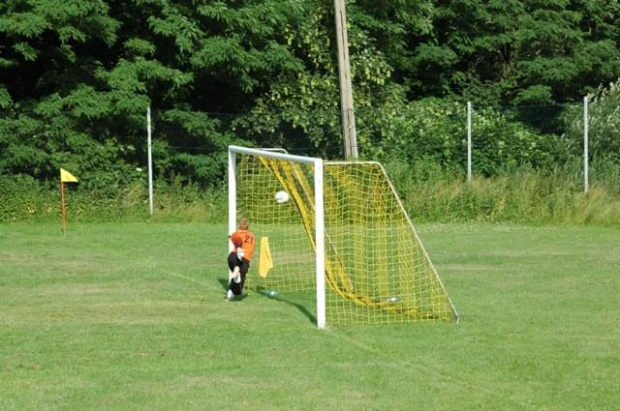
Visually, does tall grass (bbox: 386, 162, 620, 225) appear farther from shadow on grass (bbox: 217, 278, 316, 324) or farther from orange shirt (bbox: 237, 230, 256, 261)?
orange shirt (bbox: 237, 230, 256, 261)

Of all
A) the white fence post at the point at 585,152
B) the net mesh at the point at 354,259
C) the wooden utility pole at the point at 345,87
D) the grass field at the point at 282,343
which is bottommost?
the grass field at the point at 282,343

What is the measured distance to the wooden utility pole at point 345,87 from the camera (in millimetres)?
26109

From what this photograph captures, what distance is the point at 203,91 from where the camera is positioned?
28.7 meters

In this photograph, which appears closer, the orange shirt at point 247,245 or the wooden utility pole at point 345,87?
the orange shirt at point 247,245

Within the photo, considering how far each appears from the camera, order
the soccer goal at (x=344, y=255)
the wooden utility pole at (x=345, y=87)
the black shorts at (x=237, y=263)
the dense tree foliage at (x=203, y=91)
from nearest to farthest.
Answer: the soccer goal at (x=344, y=255)
the black shorts at (x=237, y=263)
the dense tree foliage at (x=203, y=91)
the wooden utility pole at (x=345, y=87)

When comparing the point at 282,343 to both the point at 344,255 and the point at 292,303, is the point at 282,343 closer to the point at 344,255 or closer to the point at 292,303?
the point at 292,303

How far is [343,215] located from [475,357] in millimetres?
6296

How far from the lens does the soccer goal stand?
12.3 meters

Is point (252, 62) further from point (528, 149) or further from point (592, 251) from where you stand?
point (592, 251)

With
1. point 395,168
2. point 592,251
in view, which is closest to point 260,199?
point 592,251

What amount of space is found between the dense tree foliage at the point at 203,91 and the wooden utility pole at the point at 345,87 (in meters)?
0.67

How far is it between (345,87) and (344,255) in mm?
11053

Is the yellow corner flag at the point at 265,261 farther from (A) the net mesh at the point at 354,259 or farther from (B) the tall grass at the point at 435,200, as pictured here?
(B) the tall grass at the point at 435,200

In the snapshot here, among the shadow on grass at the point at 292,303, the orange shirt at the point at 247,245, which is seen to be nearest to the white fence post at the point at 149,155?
the shadow on grass at the point at 292,303
